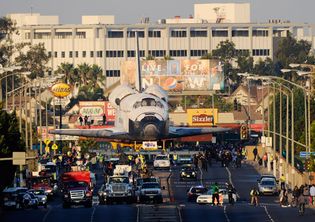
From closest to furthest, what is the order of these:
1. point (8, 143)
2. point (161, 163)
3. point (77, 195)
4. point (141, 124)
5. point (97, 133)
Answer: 1. point (77, 195)
2. point (8, 143)
3. point (141, 124)
4. point (161, 163)
5. point (97, 133)

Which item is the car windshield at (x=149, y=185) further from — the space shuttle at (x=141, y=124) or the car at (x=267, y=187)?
the space shuttle at (x=141, y=124)

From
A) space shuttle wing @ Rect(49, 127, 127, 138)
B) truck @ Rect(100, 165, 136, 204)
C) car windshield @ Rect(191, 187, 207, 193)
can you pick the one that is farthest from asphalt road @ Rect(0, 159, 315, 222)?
space shuttle wing @ Rect(49, 127, 127, 138)

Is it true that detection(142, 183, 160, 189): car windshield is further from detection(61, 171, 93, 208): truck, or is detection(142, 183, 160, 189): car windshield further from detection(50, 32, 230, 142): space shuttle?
detection(50, 32, 230, 142): space shuttle

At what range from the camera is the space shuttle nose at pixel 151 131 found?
139375 mm

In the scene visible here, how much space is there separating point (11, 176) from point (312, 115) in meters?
67.0

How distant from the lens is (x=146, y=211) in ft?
296

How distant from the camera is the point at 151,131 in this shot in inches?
5487

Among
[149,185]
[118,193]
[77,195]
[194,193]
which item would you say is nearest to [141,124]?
[194,193]

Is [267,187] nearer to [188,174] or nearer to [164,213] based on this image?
[188,174]

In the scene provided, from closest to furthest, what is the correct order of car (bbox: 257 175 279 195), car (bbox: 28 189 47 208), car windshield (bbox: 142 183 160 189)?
car (bbox: 28 189 47 208), car windshield (bbox: 142 183 160 189), car (bbox: 257 175 279 195)

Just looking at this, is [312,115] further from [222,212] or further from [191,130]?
[222,212]

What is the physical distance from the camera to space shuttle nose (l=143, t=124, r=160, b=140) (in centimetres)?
13938

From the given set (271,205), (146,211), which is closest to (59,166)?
(271,205)

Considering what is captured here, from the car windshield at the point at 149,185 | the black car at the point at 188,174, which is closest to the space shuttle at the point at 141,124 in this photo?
the black car at the point at 188,174
